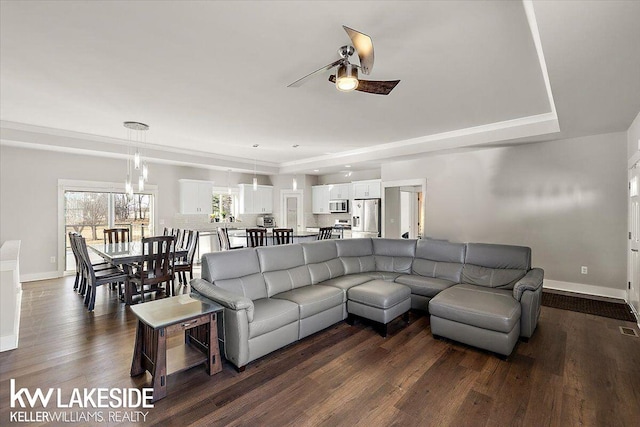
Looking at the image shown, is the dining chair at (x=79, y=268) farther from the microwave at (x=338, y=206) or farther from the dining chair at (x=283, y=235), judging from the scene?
the microwave at (x=338, y=206)

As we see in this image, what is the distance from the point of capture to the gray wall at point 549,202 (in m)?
4.55

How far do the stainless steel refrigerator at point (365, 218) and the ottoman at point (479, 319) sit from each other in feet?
Result: 14.5

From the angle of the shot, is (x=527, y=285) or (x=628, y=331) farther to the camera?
(x=628, y=331)

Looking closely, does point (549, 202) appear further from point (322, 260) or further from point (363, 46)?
point (363, 46)

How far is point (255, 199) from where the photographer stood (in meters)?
9.11

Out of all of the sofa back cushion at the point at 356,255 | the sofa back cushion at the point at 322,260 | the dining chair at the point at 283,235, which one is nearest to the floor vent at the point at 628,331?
the sofa back cushion at the point at 356,255

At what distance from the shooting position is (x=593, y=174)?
184 inches

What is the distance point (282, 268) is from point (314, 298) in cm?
63

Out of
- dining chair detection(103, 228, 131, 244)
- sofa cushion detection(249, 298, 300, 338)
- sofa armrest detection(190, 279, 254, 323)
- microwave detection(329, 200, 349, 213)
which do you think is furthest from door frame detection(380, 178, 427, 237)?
dining chair detection(103, 228, 131, 244)

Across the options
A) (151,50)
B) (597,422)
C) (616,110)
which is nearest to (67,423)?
(151,50)

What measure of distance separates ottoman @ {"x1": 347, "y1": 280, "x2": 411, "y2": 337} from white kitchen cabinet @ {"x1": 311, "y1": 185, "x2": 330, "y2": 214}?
5.88 meters

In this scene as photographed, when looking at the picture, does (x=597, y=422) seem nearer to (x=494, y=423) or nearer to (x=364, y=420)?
(x=494, y=423)

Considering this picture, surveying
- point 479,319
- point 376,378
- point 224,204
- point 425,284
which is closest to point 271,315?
point 376,378

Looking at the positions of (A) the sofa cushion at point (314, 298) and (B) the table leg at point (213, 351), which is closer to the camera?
(B) the table leg at point (213, 351)
